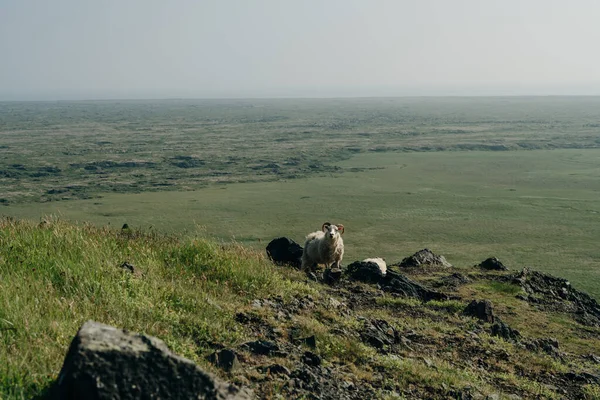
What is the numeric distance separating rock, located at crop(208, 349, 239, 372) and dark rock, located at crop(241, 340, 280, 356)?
57cm

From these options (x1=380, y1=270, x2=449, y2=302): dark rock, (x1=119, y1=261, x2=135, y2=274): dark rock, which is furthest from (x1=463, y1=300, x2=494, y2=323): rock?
(x1=119, y1=261, x2=135, y2=274): dark rock

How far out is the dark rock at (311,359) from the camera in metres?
6.41

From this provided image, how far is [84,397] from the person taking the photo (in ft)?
11.4

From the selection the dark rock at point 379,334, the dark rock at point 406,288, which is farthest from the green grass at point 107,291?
the dark rock at point 406,288

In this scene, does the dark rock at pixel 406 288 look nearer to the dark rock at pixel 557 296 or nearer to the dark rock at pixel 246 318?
the dark rock at pixel 557 296

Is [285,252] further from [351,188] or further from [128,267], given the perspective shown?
[351,188]

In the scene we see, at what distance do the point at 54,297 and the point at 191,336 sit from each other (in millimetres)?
1563

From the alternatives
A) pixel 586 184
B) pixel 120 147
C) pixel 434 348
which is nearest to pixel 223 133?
pixel 120 147

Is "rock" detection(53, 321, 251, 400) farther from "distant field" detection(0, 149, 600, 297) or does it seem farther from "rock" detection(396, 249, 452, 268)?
"distant field" detection(0, 149, 600, 297)

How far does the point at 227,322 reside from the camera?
22.4ft

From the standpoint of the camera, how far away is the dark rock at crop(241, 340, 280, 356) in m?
6.32

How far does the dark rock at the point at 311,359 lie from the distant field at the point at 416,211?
69.5 ft

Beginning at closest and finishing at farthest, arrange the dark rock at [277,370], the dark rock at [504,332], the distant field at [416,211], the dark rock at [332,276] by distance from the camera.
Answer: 1. the dark rock at [277,370]
2. the dark rock at [504,332]
3. the dark rock at [332,276]
4. the distant field at [416,211]

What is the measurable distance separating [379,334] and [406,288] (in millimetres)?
5176
